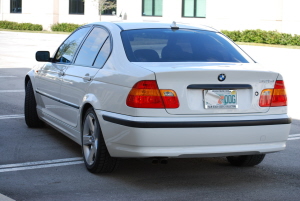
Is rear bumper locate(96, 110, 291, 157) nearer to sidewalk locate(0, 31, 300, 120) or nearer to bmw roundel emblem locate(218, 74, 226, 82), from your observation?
bmw roundel emblem locate(218, 74, 226, 82)

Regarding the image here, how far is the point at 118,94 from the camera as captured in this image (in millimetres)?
5523

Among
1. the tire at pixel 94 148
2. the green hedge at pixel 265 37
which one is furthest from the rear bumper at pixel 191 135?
the green hedge at pixel 265 37

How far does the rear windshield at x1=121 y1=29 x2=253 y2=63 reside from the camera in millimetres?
5902

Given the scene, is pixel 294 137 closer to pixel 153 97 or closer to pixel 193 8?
pixel 153 97

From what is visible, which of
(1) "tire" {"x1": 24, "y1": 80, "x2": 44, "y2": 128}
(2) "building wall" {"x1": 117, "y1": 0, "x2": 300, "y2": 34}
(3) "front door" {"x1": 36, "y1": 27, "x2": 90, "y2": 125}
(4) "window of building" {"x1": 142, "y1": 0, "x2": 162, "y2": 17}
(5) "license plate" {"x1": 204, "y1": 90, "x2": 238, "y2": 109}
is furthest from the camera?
(4) "window of building" {"x1": 142, "y1": 0, "x2": 162, "y2": 17}

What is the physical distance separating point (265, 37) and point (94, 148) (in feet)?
102

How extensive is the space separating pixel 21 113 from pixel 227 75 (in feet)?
17.5

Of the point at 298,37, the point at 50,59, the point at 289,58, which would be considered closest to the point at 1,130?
the point at 50,59

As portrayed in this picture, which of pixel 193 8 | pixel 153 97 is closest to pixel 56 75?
pixel 153 97

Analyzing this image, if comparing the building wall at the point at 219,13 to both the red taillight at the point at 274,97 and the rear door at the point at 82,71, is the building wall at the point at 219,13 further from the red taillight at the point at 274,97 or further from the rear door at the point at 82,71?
the red taillight at the point at 274,97

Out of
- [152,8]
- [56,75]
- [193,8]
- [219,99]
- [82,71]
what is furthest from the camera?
[152,8]

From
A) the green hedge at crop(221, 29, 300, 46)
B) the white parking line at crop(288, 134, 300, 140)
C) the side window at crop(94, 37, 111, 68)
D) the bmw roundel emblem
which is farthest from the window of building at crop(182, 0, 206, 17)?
the bmw roundel emblem

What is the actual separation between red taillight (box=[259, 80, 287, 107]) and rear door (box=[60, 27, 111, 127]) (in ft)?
5.31

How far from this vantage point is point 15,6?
58.2 meters
